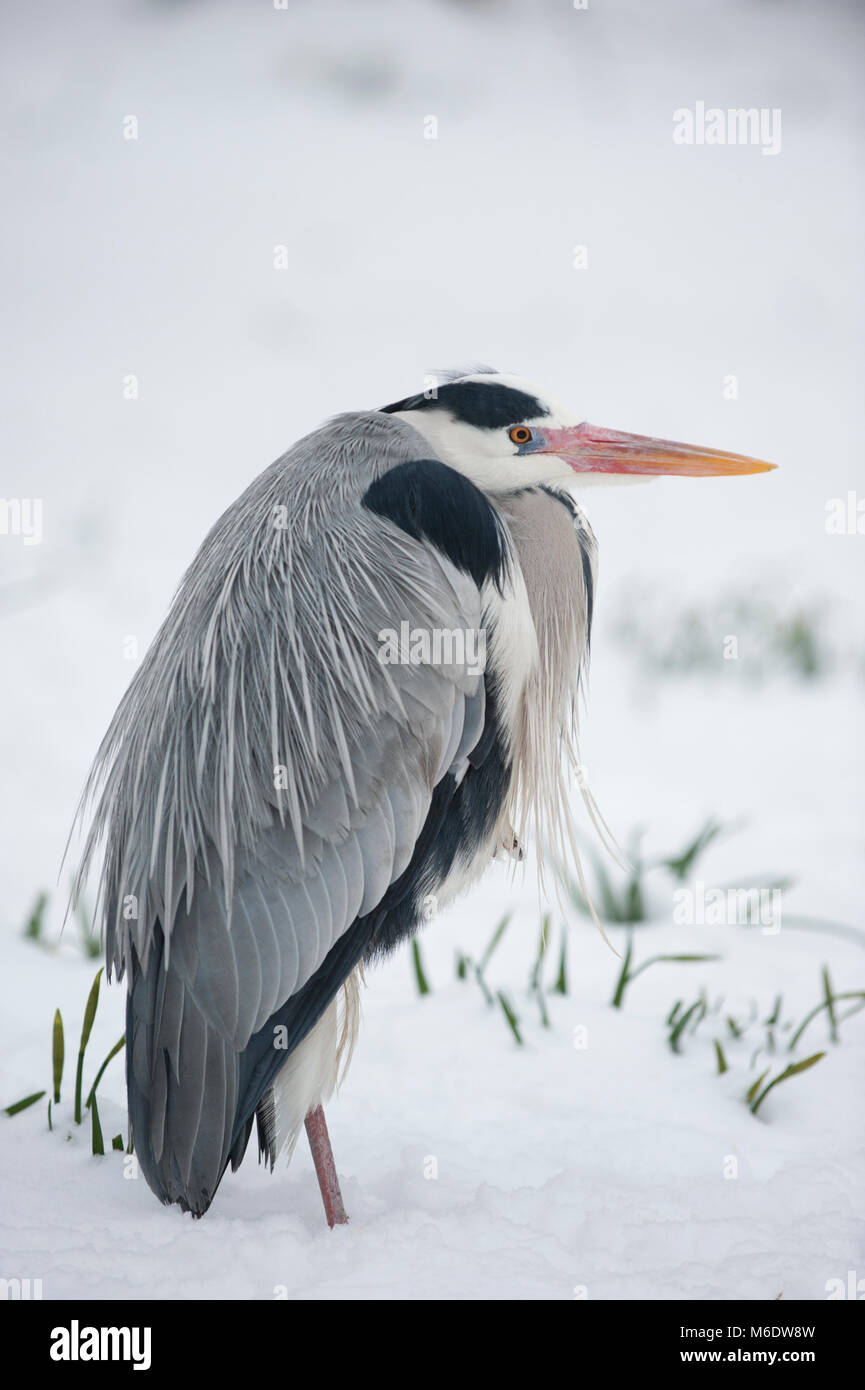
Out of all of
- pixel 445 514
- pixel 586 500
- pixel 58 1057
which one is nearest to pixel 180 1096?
pixel 58 1057

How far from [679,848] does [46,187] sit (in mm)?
2609

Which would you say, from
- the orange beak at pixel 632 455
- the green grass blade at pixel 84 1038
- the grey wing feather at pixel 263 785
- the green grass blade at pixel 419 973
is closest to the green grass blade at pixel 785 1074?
the green grass blade at pixel 419 973

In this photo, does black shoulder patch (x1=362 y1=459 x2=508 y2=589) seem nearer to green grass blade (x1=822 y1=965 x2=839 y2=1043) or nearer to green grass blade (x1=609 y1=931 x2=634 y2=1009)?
green grass blade (x1=609 y1=931 x2=634 y2=1009)

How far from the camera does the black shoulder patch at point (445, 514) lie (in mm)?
1300

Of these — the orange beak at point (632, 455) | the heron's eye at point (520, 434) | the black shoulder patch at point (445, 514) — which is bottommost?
the black shoulder patch at point (445, 514)

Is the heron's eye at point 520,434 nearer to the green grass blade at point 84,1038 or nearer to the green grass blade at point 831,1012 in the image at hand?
the green grass blade at point 84,1038

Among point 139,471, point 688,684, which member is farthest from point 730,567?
point 139,471

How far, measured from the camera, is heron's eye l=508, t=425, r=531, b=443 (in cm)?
139

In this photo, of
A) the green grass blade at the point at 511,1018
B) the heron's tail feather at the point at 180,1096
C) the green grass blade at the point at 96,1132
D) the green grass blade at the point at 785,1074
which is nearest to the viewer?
the heron's tail feather at the point at 180,1096

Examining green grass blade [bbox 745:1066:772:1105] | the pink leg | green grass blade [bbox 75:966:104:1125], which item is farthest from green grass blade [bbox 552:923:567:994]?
green grass blade [bbox 75:966:104:1125]

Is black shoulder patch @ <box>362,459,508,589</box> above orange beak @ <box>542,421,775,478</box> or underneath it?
underneath

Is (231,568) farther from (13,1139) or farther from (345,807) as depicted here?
(13,1139)

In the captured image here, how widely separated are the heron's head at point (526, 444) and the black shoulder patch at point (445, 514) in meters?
0.10

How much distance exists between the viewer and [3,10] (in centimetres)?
140
